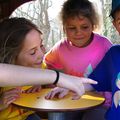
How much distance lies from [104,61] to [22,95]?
0.52 meters

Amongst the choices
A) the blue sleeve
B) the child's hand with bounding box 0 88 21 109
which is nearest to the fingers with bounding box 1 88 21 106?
the child's hand with bounding box 0 88 21 109

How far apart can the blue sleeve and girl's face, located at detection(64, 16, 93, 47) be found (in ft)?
1.67

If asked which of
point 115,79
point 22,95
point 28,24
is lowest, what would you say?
point 22,95

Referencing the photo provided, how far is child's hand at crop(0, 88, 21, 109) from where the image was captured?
170 cm

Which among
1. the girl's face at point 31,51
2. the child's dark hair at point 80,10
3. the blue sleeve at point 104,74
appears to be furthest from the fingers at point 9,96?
the child's dark hair at point 80,10

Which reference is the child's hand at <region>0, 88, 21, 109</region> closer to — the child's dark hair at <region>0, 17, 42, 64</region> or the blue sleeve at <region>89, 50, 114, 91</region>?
the child's dark hair at <region>0, 17, 42, 64</region>

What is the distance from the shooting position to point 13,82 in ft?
3.48

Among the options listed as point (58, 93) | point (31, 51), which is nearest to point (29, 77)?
point (31, 51)

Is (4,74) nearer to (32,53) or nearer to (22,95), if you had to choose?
(32,53)

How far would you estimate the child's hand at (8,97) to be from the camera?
170 cm

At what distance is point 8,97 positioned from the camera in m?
1.71

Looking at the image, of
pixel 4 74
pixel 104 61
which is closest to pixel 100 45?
pixel 104 61

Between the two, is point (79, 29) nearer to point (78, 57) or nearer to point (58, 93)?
point (78, 57)

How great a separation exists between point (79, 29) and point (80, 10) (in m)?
0.14
